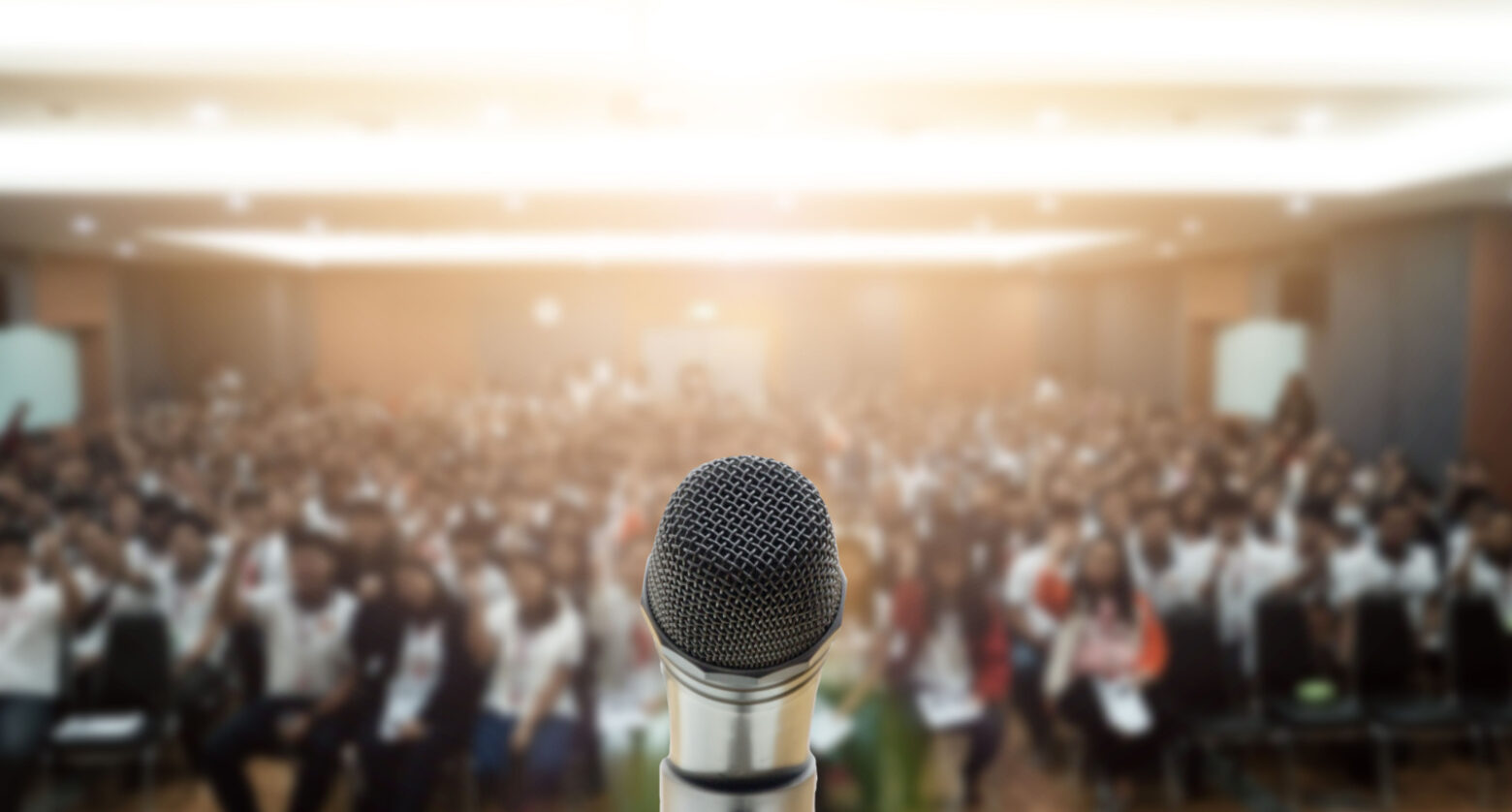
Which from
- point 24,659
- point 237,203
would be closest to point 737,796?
point 24,659

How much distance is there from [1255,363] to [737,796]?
14495 mm

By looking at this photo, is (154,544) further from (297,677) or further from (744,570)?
(744,570)

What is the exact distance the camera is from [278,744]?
189 inches

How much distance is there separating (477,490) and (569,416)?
546 centimetres

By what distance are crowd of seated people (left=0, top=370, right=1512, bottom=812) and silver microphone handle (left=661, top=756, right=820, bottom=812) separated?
3972mm

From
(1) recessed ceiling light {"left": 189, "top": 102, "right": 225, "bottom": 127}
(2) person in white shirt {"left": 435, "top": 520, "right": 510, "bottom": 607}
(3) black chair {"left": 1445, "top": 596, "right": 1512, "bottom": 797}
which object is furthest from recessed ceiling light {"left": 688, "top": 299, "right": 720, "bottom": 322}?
(3) black chair {"left": 1445, "top": 596, "right": 1512, "bottom": 797}

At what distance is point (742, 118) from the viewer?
5.91 meters

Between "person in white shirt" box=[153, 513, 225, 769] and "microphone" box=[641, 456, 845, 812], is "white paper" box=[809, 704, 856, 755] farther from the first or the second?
"microphone" box=[641, 456, 845, 812]

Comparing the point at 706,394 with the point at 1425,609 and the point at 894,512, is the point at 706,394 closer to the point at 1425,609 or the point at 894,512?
the point at 894,512

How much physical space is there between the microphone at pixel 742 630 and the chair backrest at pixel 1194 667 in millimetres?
5073

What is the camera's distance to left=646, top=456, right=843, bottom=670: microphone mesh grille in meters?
0.61

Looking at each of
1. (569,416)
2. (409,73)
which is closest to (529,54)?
(409,73)

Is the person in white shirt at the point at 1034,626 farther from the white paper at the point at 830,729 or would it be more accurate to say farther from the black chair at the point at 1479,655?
the black chair at the point at 1479,655

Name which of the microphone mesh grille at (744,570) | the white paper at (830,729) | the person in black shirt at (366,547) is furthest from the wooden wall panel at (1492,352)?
the microphone mesh grille at (744,570)
